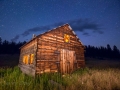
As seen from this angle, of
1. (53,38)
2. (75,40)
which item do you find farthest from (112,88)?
(75,40)

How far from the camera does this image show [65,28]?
13625mm

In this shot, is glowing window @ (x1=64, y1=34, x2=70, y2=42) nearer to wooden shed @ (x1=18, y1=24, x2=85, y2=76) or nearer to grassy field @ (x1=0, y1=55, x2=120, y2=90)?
wooden shed @ (x1=18, y1=24, x2=85, y2=76)

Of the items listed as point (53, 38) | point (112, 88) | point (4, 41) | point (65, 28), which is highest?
point (4, 41)

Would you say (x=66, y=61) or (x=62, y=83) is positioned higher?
(x=66, y=61)

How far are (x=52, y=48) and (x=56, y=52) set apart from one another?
710 mm

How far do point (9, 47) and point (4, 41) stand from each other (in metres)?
14.4

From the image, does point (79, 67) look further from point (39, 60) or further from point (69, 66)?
point (39, 60)

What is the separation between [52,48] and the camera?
11398 mm

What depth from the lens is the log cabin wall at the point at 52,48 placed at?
10.3 metres

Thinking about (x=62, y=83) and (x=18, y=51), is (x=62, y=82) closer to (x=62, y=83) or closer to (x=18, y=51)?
(x=62, y=83)

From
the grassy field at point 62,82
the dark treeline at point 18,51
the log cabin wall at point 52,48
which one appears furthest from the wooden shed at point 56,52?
the dark treeline at point 18,51

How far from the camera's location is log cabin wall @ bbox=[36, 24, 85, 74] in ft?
33.7

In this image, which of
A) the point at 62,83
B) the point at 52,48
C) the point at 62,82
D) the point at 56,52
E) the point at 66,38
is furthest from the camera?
the point at 66,38

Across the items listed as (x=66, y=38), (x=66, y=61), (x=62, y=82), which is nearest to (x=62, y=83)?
(x=62, y=82)
